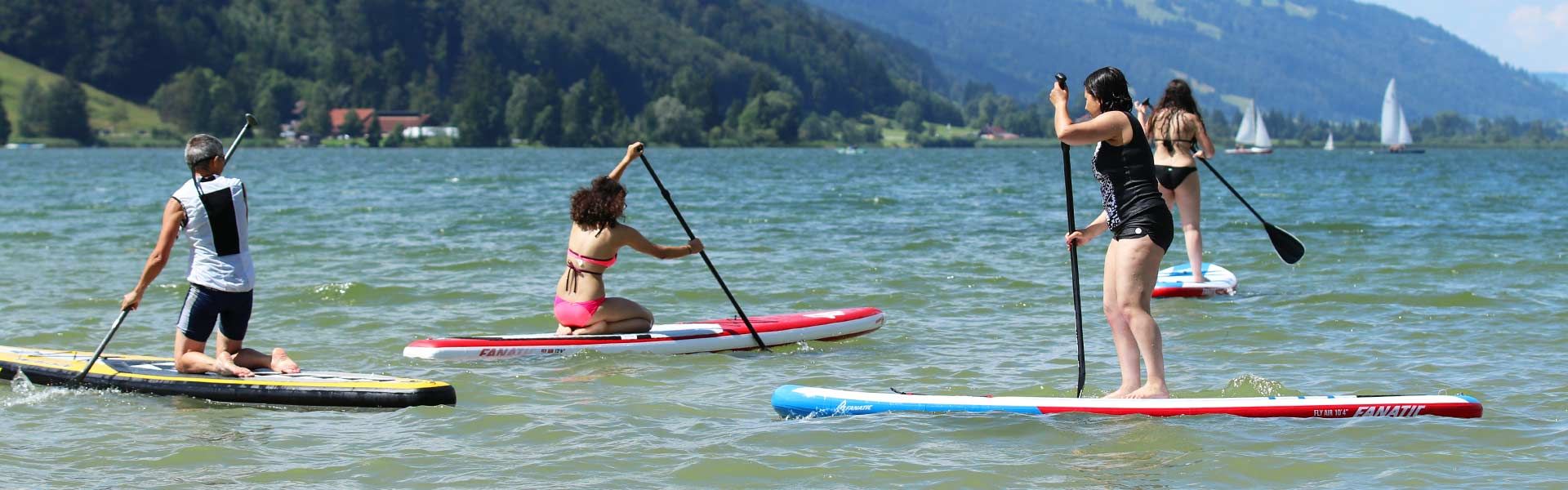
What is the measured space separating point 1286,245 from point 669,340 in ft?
20.4

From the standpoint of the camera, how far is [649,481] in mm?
7133

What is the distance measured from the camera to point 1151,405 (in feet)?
26.3

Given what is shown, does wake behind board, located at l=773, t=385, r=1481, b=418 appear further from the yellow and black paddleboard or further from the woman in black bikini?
the woman in black bikini

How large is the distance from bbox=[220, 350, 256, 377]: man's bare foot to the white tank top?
0.58 meters

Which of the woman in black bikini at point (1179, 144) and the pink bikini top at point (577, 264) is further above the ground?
the woman in black bikini at point (1179, 144)

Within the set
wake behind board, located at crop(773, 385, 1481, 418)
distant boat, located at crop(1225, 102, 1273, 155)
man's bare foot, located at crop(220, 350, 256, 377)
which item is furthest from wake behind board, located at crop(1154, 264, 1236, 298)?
distant boat, located at crop(1225, 102, 1273, 155)

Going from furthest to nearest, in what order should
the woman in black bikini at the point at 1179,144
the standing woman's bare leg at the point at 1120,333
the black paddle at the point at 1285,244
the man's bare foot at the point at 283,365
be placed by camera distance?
the black paddle at the point at 1285,244
the woman in black bikini at the point at 1179,144
the man's bare foot at the point at 283,365
the standing woman's bare leg at the point at 1120,333

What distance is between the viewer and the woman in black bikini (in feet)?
42.5

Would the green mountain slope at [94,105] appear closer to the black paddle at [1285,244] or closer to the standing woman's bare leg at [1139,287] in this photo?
the black paddle at [1285,244]

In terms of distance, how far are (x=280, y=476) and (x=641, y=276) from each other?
10208mm

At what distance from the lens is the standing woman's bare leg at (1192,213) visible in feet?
43.3

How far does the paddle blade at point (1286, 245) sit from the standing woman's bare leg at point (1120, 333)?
5967 millimetres

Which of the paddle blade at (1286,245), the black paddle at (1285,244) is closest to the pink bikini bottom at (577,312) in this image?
the black paddle at (1285,244)

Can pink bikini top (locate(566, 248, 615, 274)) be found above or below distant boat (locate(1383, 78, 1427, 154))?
above
